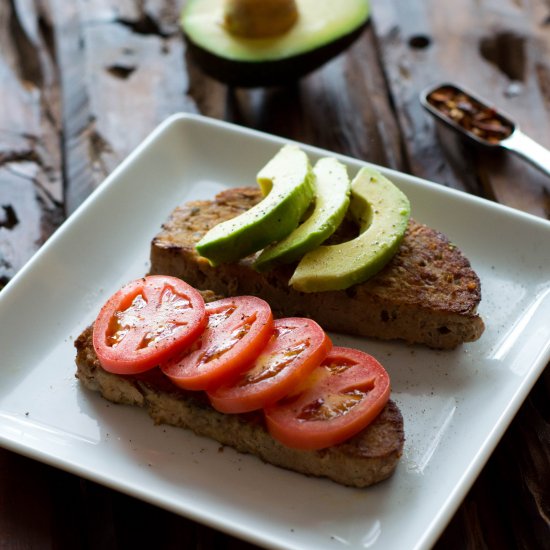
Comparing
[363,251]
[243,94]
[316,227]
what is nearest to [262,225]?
[316,227]

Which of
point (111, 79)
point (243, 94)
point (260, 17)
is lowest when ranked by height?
point (111, 79)

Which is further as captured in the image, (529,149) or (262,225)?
(529,149)

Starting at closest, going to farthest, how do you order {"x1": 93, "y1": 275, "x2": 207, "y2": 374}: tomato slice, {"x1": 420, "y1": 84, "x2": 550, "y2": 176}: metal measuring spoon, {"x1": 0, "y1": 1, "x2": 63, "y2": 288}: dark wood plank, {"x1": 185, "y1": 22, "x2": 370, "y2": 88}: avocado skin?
{"x1": 93, "y1": 275, "x2": 207, "y2": 374}: tomato slice, {"x1": 0, "y1": 1, "x2": 63, "y2": 288}: dark wood plank, {"x1": 420, "y1": 84, "x2": 550, "y2": 176}: metal measuring spoon, {"x1": 185, "y1": 22, "x2": 370, "y2": 88}: avocado skin

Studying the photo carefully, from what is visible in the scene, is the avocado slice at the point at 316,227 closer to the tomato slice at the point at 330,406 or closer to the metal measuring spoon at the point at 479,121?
the tomato slice at the point at 330,406

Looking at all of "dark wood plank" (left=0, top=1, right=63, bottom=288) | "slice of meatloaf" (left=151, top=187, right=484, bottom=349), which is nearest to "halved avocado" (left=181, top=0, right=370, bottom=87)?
"dark wood plank" (left=0, top=1, right=63, bottom=288)

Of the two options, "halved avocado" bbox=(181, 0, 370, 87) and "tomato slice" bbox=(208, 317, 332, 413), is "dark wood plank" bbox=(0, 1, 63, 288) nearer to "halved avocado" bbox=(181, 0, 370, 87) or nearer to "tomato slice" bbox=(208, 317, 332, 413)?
"halved avocado" bbox=(181, 0, 370, 87)

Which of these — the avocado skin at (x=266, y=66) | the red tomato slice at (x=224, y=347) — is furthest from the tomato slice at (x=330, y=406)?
the avocado skin at (x=266, y=66)

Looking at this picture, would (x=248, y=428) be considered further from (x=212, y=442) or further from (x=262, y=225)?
(x=262, y=225)
